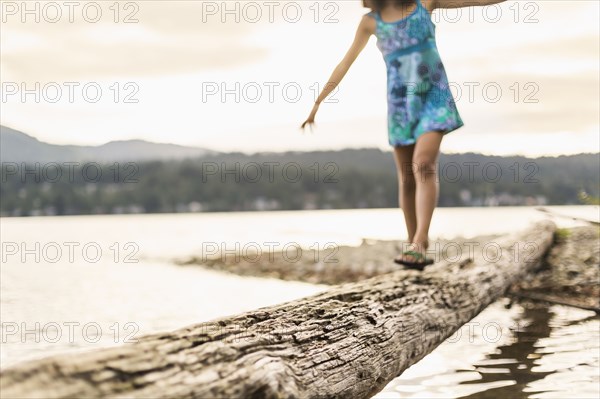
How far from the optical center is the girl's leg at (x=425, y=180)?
5445 mm

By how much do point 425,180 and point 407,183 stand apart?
1.28 ft

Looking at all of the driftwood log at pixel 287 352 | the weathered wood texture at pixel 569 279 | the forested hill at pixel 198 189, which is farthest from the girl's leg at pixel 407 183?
the forested hill at pixel 198 189

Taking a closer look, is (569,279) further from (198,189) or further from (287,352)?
(198,189)

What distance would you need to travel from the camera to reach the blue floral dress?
214 inches

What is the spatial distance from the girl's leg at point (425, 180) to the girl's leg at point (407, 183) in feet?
0.94

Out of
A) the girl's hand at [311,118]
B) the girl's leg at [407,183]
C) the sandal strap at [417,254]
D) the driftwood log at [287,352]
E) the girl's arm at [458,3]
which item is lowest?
the driftwood log at [287,352]

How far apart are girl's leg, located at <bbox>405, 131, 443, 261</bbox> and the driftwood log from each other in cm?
35

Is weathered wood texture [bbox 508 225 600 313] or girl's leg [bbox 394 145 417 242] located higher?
girl's leg [bbox 394 145 417 242]

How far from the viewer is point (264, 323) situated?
10.3 ft

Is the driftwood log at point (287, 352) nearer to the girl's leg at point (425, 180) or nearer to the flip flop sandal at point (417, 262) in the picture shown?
the flip flop sandal at point (417, 262)

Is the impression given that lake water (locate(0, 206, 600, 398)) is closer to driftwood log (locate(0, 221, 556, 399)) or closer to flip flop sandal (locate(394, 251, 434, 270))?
driftwood log (locate(0, 221, 556, 399))

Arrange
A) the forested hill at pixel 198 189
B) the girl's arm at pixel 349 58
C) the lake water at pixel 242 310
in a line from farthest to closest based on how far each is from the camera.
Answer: the forested hill at pixel 198 189 → the girl's arm at pixel 349 58 → the lake water at pixel 242 310

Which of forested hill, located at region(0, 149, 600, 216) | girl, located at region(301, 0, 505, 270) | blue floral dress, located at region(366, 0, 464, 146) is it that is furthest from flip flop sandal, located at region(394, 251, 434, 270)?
forested hill, located at region(0, 149, 600, 216)

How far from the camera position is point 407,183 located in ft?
19.4
